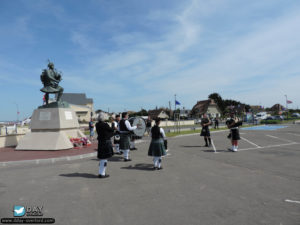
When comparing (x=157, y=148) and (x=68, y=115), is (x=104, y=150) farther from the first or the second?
(x=68, y=115)

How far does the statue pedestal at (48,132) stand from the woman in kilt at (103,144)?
243 inches

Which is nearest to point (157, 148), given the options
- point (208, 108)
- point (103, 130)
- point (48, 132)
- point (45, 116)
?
point (103, 130)

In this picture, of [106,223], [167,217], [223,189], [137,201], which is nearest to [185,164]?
[223,189]

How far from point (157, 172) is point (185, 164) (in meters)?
1.43

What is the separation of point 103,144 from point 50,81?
28.5ft

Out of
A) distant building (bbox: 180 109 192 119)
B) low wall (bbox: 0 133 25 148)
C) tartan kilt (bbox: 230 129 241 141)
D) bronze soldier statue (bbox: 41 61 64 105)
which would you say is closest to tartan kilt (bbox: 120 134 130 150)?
tartan kilt (bbox: 230 129 241 141)

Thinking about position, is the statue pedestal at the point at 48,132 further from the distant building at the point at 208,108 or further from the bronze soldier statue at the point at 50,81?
the distant building at the point at 208,108

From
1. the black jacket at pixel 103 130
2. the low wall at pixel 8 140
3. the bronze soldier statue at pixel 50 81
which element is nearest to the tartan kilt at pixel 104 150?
the black jacket at pixel 103 130

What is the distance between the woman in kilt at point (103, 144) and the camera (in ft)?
18.3

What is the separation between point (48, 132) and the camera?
11.3m

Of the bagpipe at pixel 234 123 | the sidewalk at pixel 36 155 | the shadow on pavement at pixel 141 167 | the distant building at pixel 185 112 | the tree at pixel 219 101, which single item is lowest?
the shadow on pavement at pixel 141 167

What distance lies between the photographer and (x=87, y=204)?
12.3 ft

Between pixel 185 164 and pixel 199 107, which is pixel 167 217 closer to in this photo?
pixel 185 164

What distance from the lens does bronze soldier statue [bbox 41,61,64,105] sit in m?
12.1
